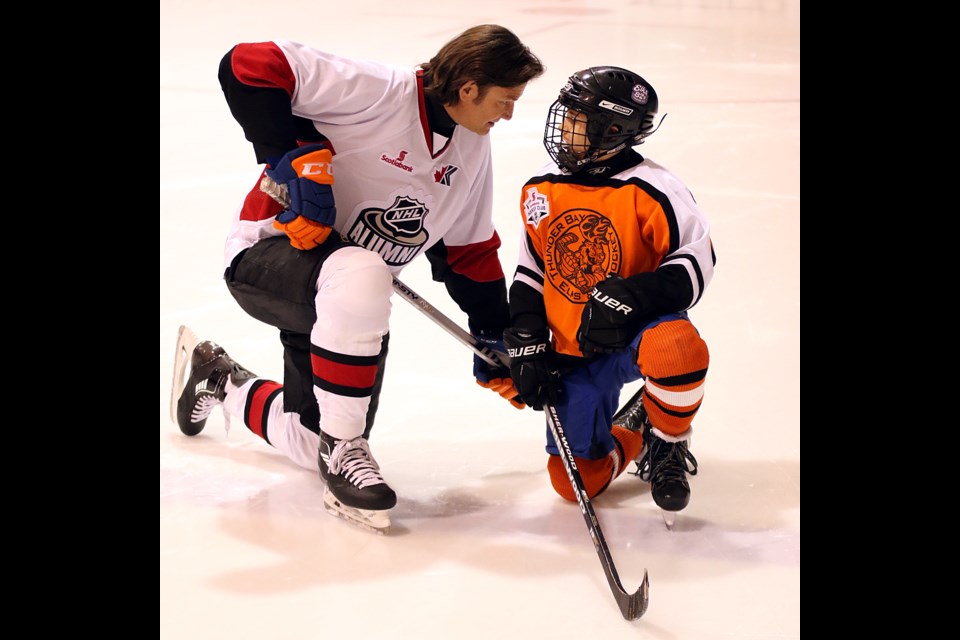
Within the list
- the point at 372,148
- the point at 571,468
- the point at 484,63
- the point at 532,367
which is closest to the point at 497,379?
the point at 532,367

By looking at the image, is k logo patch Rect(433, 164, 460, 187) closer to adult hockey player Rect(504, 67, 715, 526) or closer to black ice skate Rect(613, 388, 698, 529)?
adult hockey player Rect(504, 67, 715, 526)

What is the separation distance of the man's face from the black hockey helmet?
12cm

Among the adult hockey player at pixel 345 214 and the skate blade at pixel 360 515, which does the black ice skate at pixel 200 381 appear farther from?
the skate blade at pixel 360 515

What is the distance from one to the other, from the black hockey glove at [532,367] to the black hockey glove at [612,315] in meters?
0.14

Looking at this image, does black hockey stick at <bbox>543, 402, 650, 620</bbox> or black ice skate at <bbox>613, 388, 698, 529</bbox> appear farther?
black ice skate at <bbox>613, 388, 698, 529</bbox>

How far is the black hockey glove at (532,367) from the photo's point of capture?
6.89 ft

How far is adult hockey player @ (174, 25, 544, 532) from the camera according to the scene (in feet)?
6.55

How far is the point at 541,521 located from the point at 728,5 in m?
6.37

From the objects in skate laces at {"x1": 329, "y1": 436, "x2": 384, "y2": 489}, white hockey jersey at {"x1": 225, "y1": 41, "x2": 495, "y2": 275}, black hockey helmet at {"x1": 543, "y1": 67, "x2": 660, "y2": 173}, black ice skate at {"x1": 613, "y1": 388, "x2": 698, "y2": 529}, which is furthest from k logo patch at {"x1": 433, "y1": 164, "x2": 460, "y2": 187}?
black ice skate at {"x1": 613, "y1": 388, "x2": 698, "y2": 529}

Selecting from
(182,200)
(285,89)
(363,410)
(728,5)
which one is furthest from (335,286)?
(728,5)

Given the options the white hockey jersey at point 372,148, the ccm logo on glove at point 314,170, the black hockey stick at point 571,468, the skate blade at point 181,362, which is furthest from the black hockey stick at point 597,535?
the skate blade at point 181,362

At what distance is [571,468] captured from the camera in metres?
2.02

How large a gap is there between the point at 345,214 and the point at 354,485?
0.53 m

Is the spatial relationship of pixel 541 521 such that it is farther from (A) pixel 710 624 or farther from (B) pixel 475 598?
(A) pixel 710 624
